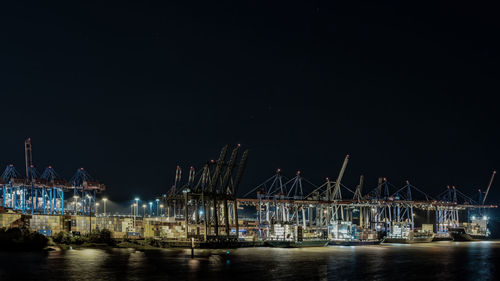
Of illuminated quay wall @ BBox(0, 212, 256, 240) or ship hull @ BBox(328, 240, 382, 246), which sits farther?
ship hull @ BBox(328, 240, 382, 246)

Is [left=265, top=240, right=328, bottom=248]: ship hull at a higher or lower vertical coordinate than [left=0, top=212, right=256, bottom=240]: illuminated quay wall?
lower

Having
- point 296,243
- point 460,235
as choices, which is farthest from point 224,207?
point 460,235

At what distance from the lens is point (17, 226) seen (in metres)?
96.6

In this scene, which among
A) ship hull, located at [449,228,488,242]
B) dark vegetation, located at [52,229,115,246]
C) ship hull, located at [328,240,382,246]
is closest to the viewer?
dark vegetation, located at [52,229,115,246]

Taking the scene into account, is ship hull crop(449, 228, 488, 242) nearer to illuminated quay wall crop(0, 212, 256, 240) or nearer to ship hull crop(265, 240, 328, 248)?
ship hull crop(265, 240, 328, 248)

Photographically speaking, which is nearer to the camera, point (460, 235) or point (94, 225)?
point (94, 225)

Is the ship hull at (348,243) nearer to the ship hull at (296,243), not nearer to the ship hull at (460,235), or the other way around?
the ship hull at (296,243)

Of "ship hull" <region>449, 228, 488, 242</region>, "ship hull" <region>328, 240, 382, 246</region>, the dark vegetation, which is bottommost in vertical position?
"ship hull" <region>449, 228, 488, 242</region>

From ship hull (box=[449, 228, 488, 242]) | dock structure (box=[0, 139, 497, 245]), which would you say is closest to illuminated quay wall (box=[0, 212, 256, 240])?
dock structure (box=[0, 139, 497, 245])

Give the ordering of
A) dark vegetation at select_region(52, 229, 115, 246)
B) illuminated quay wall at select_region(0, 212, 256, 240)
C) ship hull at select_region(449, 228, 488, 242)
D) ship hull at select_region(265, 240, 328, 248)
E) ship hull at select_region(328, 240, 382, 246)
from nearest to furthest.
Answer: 1. dark vegetation at select_region(52, 229, 115, 246)
2. illuminated quay wall at select_region(0, 212, 256, 240)
3. ship hull at select_region(265, 240, 328, 248)
4. ship hull at select_region(328, 240, 382, 246)
5. ship hull at select_region(449, 228, 488, 242)

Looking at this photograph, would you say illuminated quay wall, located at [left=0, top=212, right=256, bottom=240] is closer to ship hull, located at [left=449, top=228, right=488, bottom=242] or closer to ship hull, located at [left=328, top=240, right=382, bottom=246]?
ship hull, located at [left=328, top=240, right=382, bottom=246]

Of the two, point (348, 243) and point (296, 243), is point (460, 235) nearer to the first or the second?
point (348, 243)

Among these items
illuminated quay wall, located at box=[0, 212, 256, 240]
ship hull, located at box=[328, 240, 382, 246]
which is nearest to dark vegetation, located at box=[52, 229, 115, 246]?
illuminated quay wall, located at box=[0, 212, 256, 240]

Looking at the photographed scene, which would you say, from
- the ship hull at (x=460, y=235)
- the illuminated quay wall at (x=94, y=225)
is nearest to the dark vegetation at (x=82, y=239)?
the illuminated quay wall at (x=94, y=225)
